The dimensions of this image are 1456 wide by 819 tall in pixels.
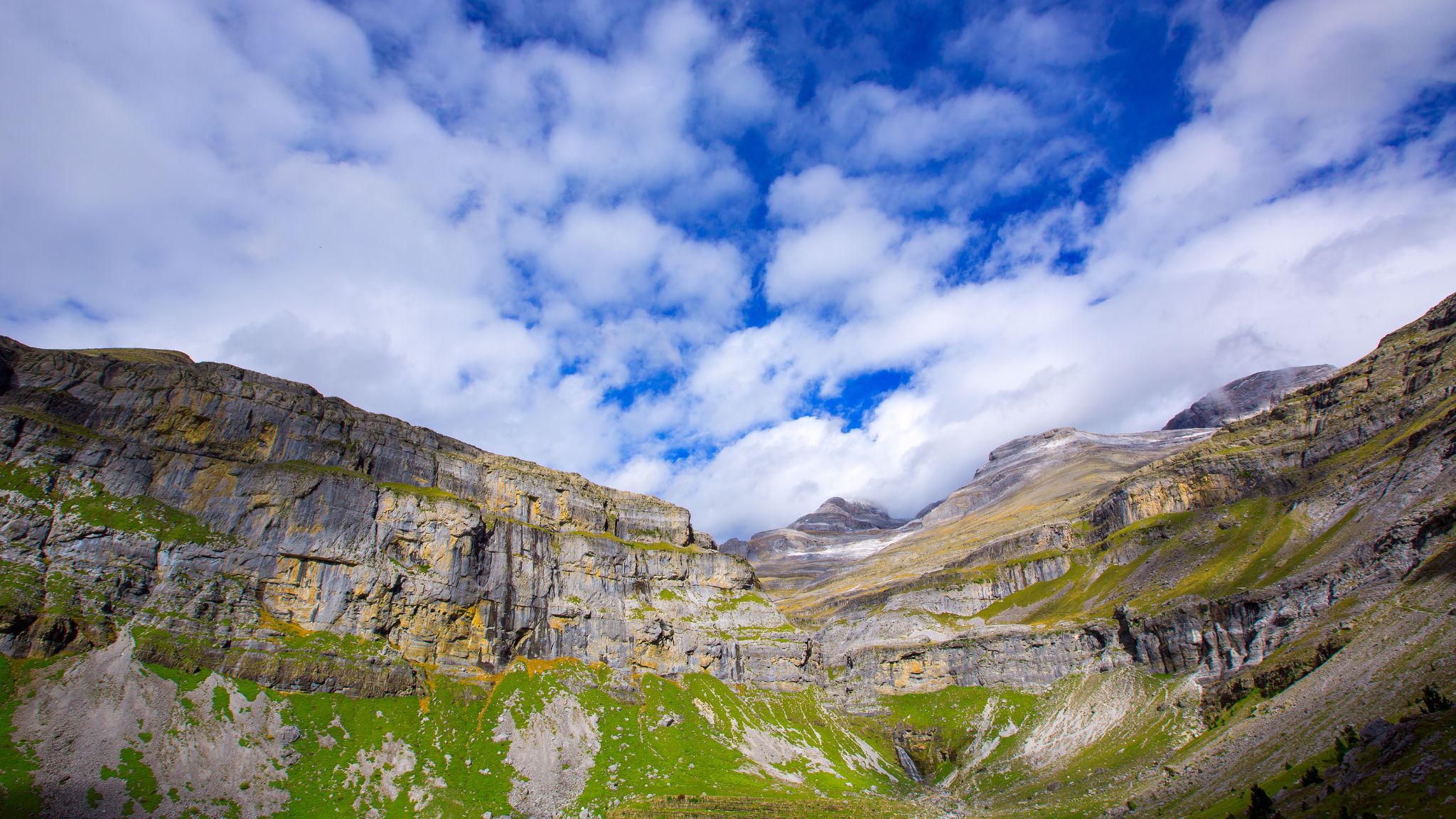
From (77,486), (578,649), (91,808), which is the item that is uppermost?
(77,486)

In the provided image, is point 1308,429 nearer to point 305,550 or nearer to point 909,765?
point 909,765

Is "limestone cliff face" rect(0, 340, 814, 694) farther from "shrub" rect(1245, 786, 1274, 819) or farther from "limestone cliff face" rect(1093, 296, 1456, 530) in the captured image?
"limestone cliff face" rect(1093, 296, 1456, 530)

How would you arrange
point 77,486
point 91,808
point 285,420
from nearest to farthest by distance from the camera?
1. point 91,808
2. point 77,486
3. point 285,420

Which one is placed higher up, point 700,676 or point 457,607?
point 457,607

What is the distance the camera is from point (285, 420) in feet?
390

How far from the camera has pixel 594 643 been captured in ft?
427

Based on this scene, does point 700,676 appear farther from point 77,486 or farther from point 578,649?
point 77,486

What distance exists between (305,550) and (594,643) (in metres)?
51.5

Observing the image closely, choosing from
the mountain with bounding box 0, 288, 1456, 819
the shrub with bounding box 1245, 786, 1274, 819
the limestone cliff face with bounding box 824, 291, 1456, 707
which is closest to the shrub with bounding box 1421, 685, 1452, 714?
the mountain with bounding box 0, 288, 1456, 819

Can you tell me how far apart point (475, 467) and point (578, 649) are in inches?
1691

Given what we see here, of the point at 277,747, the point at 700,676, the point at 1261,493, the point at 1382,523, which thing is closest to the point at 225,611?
the point at 277,747

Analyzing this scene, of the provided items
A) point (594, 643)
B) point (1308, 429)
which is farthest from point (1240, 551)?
point (594, 643)

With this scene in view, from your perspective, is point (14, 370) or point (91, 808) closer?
point (91, 808)

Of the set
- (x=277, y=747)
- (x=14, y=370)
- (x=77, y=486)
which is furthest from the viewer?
(x=14, y=370)
